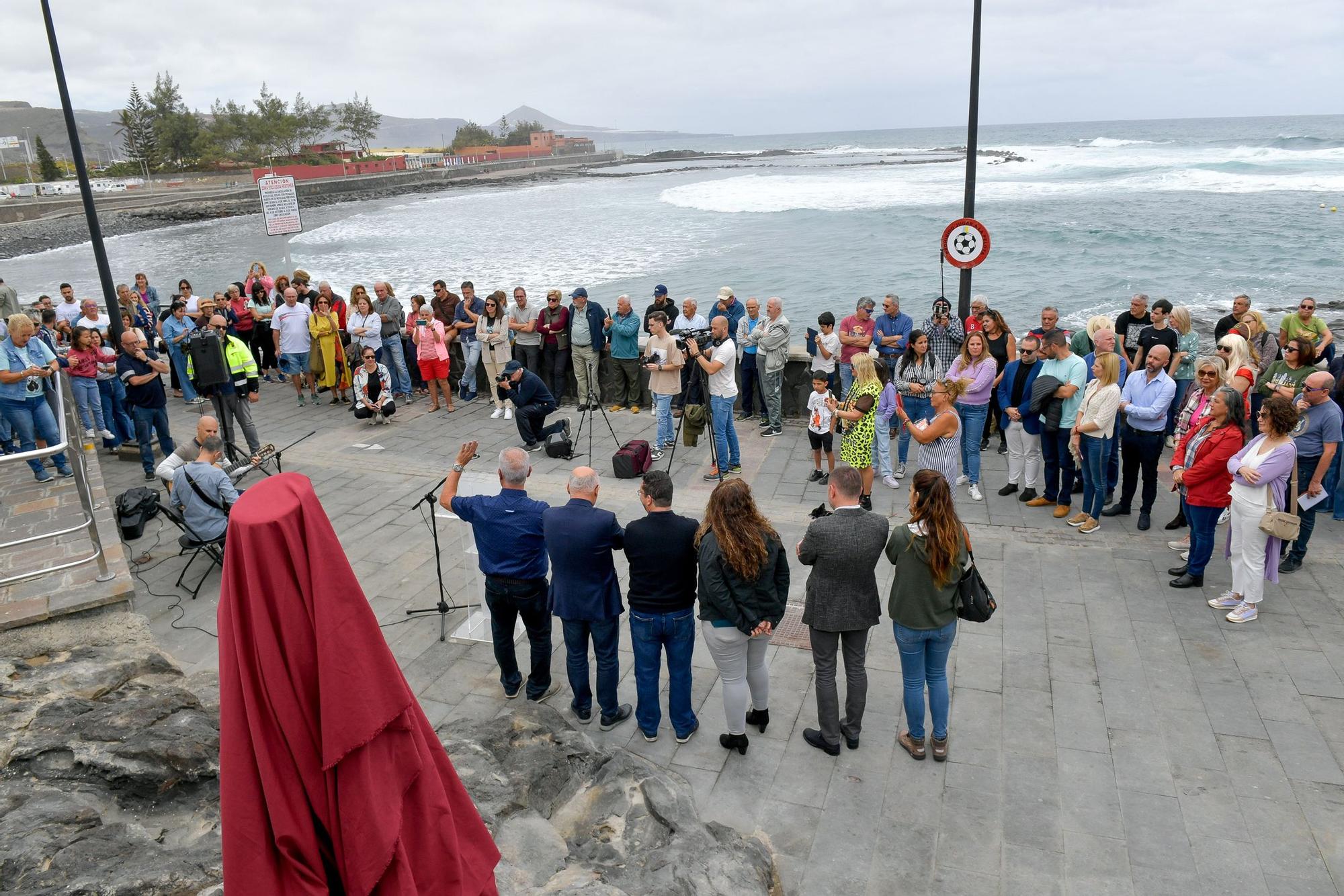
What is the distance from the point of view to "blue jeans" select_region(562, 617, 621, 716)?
5066mm

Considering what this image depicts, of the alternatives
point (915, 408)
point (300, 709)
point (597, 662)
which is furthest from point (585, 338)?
point (300, 709)

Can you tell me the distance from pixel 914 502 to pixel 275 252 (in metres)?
41.9

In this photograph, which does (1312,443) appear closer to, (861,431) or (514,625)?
(861,431)

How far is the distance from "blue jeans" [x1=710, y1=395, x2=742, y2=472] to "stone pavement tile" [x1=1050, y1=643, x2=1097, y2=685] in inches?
169

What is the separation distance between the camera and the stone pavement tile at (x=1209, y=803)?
420 centimetres

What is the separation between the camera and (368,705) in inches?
77.8

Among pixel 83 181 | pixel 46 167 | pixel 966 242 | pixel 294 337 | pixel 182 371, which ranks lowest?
pixel 182 371

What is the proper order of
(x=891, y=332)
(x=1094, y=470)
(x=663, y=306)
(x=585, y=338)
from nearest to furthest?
(x=1094, y=470)
(x=891, y=332)
(x=663, y=306)
(x=585, y=338)

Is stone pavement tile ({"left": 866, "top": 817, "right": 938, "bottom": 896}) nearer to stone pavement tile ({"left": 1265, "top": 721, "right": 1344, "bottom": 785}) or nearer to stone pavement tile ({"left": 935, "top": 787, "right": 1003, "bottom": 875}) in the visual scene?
stone pavement tile ({"left": 935, "top": 787, "right": 1003, "bottom": 875})

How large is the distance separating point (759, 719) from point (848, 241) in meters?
37.1

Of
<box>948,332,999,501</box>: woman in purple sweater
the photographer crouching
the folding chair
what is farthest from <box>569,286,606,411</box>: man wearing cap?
the folding chair

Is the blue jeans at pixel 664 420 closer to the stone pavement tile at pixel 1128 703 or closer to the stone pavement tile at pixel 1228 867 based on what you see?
the stone pavement tile at pixel 1128 703

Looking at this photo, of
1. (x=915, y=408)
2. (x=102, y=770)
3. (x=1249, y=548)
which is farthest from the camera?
(x=915, y=408)

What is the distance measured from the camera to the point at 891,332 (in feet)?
34.5
